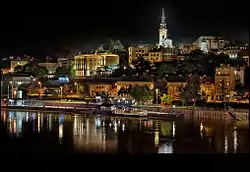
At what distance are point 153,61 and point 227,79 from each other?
2.97m

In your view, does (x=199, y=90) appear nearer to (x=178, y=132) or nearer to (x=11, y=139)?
(x=178, y=132)

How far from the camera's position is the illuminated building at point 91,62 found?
11906mm

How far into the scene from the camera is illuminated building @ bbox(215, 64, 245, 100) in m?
8.26

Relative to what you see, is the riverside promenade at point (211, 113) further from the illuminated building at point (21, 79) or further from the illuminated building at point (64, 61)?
the illuminated building at point (64, 61)

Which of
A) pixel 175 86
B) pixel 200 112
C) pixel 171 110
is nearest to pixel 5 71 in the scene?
pixel 175 86

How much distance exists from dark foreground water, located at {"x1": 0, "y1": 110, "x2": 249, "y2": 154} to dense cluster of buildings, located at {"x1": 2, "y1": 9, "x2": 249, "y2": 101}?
55.5 inches

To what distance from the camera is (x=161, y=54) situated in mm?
11031

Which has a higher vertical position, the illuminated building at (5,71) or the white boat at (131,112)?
the illuminated building at (5,71)

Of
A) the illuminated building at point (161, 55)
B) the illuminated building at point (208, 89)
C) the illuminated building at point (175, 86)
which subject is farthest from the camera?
the illuminated building at point (161, 55)

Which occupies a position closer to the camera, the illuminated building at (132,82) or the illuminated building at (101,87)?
the illuminated building at (132,82)

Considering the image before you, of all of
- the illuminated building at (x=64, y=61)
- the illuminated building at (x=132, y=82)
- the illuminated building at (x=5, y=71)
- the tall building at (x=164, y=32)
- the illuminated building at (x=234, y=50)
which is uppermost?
the tall building at (x=164, y=32)

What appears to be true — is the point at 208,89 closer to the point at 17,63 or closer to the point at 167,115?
the point at 167,115

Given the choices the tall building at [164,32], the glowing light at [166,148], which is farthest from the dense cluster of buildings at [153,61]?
the glowing light at [166,148]

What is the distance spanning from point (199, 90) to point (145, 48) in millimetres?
3051
